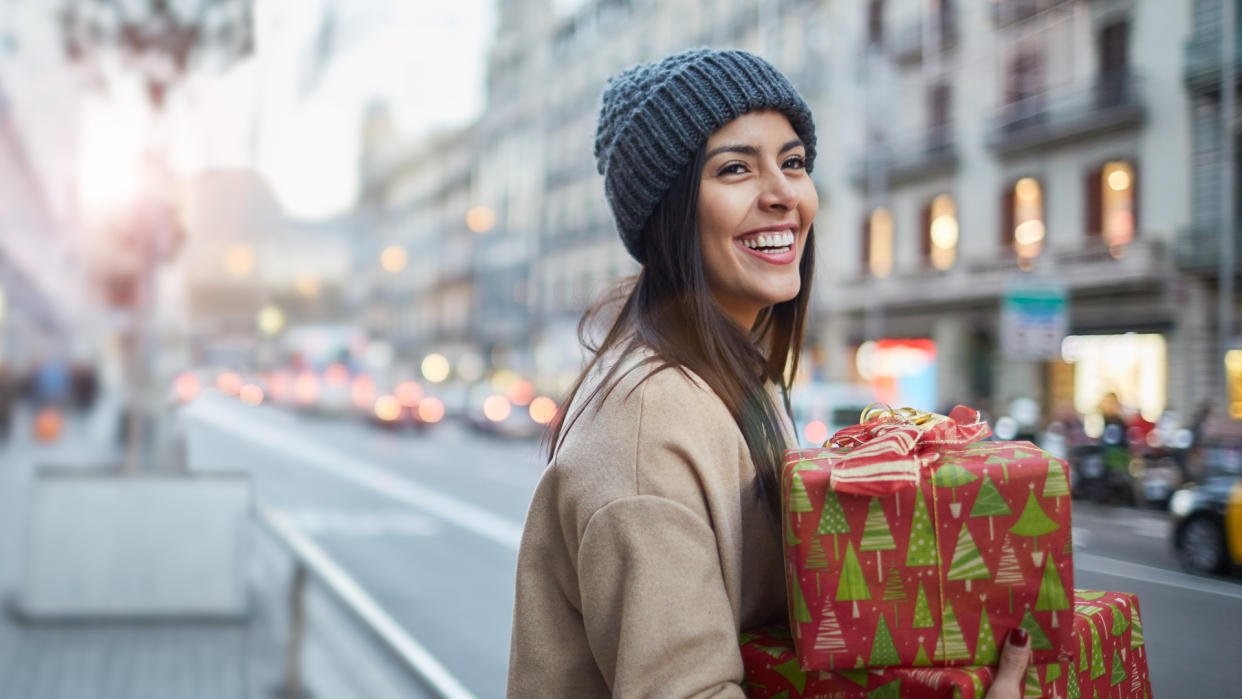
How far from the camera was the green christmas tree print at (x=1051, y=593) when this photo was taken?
108 cm

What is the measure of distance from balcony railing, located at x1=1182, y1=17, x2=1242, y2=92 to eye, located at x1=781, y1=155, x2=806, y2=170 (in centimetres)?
56

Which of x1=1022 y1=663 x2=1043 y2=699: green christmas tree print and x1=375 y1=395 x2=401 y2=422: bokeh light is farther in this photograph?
x1=375 y1=395 x2=401 y2=422: bokeh light

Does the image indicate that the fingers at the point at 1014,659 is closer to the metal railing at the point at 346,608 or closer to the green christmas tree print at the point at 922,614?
the green christmas tree print at the point at 922,614

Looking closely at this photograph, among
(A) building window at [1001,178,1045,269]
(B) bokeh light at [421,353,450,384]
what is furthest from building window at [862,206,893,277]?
(B) bokeh light at [421,353,450,384]

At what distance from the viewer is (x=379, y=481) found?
1241cm

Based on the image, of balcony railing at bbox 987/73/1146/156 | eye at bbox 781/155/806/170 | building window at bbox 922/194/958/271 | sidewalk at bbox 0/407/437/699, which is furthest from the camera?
sidewalk at bbox 0/407/437/699

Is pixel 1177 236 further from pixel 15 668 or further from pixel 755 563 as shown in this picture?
pixel 15 668

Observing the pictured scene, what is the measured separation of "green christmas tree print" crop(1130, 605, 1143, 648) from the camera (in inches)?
51.2

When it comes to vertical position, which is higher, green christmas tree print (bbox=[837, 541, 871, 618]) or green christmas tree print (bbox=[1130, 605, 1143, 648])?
green christmas tree print (bbox=[837, 541, 871, 618])

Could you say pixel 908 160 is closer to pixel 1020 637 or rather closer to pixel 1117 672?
pixel 1117 672

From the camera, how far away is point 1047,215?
288cm

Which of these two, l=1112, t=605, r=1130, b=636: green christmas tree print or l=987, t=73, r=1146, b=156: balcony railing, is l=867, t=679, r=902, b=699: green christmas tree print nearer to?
l=1112, t=605, r=1130, b=636: green christmas tree print

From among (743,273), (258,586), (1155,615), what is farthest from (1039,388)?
(258,586)

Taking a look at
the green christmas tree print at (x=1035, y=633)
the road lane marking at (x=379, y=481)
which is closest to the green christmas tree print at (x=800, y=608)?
the green christmas tree print at (x=1035, y=633)
